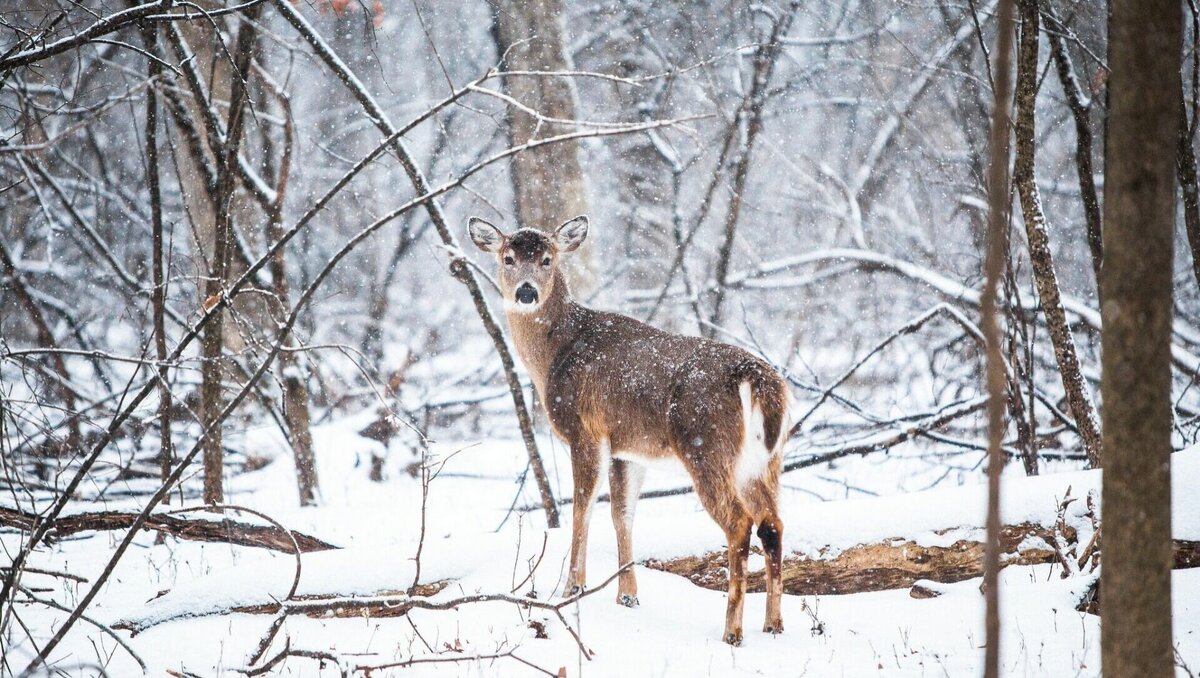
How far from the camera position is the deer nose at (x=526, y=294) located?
5719 millimetres

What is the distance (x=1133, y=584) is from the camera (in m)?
2.16

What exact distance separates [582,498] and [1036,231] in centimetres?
295

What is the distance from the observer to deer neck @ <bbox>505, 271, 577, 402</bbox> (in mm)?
5750

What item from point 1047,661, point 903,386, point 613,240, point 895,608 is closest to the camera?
point 1047,661

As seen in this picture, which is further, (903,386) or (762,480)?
(903,386)

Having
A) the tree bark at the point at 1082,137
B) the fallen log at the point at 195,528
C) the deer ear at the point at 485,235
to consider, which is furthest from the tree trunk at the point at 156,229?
the tree bark at the point at 1082,137

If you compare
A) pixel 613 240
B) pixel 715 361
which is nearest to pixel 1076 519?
pixel 715 361

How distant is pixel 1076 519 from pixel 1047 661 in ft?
4.30

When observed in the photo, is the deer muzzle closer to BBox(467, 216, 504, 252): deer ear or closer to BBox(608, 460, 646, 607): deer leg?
BBox(467, 216, 504, 252): deer ear

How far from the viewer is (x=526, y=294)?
572 cm

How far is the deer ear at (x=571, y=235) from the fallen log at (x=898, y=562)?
2288 mm

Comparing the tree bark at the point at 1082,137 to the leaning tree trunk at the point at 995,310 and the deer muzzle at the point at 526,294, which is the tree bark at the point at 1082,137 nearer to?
the deer muzzle at the point at 526,294

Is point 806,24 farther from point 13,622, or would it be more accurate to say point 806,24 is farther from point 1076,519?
point 13,622

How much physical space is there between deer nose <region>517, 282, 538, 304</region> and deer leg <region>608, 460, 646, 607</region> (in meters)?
1.13
